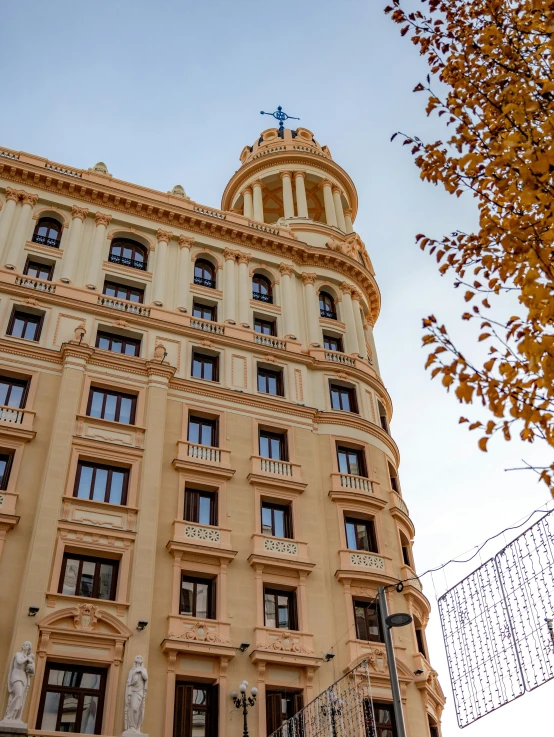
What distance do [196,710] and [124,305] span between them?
17987 millimetres

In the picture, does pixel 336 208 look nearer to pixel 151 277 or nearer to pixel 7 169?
pixel 151 277

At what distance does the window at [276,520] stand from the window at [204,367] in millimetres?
6758

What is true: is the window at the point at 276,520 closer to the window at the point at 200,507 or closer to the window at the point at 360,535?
the window at the point at 200,507

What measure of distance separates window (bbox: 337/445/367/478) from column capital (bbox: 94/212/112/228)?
53.5 feet

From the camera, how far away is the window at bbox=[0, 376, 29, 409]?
29156 mm

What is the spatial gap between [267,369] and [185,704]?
15960mm

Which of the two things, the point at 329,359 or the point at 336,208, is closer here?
the point at 329,359

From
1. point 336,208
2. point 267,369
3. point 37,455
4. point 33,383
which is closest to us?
point 37,455

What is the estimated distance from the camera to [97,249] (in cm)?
3597

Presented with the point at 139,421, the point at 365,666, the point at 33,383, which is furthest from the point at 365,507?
the point at 33,383

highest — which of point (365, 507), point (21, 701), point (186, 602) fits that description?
point (365, 507)

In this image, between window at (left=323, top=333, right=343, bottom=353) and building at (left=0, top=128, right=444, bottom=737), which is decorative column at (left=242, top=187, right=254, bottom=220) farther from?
window at (left=323, top=333, right=343, bottom=353)

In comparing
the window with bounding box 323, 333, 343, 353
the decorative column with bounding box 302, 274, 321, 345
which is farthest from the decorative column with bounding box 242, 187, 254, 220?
the window with bounding box 323, 333, 343, 353

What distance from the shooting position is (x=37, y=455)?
27734mm
